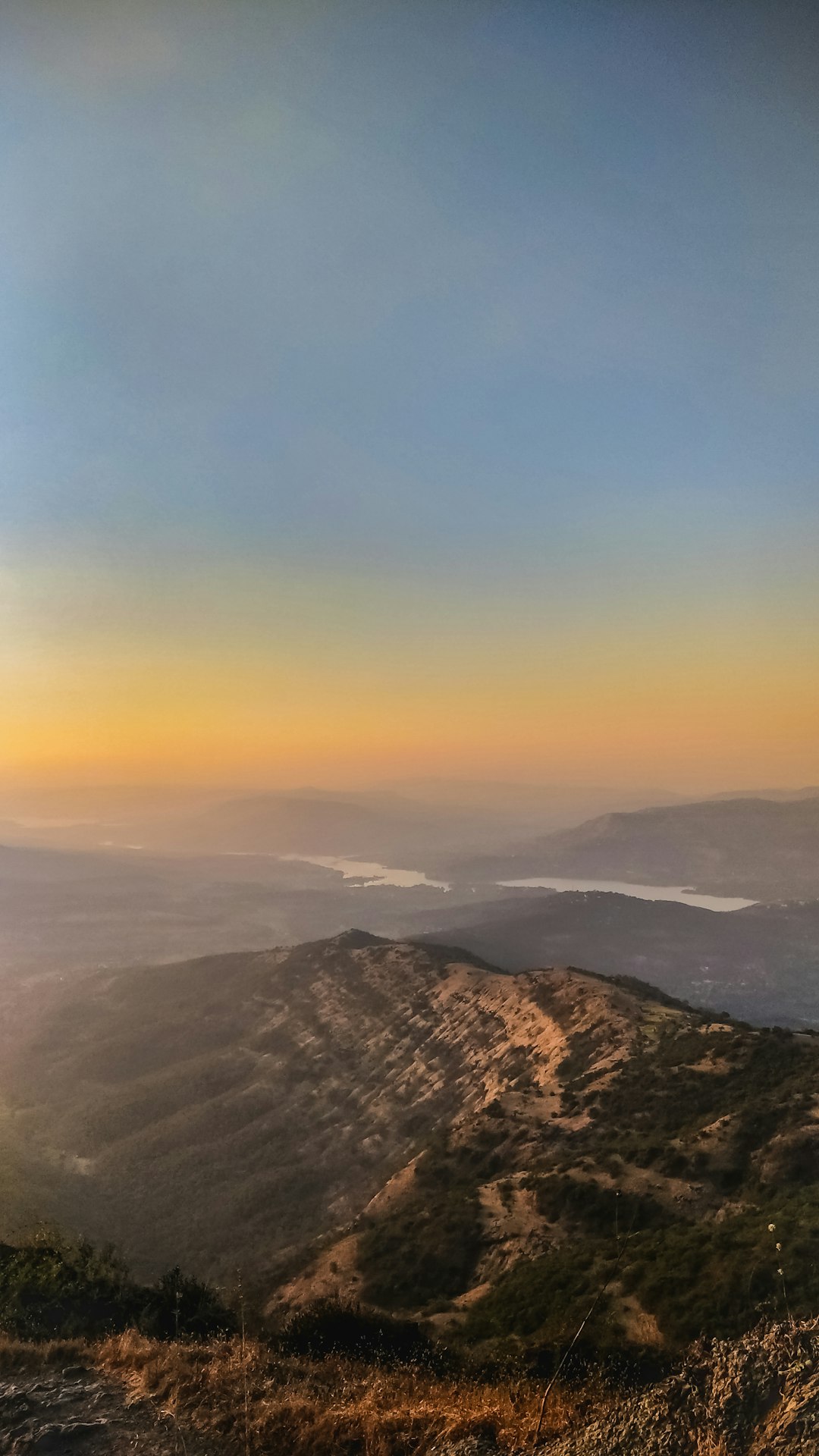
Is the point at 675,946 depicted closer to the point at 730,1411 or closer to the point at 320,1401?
the point at 730,1411

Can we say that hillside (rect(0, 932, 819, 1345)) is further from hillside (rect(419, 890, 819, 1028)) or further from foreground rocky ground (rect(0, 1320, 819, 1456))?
hillside (rect(419, 890, 819, 1028))

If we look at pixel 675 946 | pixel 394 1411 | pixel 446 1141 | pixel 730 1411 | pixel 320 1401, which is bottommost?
pixel 675 946

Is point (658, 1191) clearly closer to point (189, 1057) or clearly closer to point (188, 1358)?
point (188, 1358)

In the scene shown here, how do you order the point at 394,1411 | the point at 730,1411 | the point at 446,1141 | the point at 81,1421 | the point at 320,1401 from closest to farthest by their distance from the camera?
the point at 730,1411 → the point at 81,1421 → the point at 394,1411 → the point at 320,1401 → the point at 446,1141

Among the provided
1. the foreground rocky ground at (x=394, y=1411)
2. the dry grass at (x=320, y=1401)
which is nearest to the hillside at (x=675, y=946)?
the dry grass at (x=320, y=1401)

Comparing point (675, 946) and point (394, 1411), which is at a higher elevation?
point (394, 1411)

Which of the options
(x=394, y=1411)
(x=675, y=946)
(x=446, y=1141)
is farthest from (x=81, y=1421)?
(x=675, y=946)
